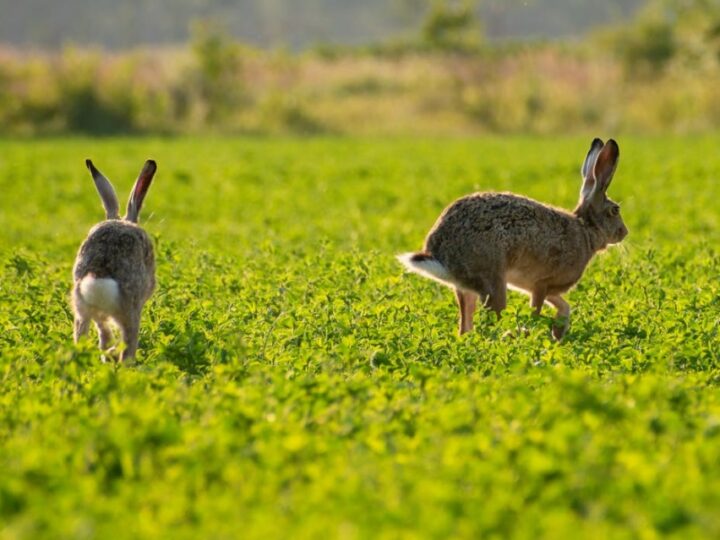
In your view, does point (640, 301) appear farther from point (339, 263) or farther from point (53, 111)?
point (53, 111)

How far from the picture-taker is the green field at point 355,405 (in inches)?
189

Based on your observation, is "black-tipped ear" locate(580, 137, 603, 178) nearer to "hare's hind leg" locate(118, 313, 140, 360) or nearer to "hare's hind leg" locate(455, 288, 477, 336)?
"hare's hind leg" locate(455, 288, 477, 336)

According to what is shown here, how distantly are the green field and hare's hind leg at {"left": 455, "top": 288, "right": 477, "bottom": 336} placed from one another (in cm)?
11

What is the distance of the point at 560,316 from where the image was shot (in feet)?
29.5

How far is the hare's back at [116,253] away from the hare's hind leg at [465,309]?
2.30 meters

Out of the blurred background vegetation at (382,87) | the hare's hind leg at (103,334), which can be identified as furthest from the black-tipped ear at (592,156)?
the blurred background vegetation at (382,87)

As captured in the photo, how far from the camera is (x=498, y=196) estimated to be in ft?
30.8

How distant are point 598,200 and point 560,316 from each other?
1.72 m

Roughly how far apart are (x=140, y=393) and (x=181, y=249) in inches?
251

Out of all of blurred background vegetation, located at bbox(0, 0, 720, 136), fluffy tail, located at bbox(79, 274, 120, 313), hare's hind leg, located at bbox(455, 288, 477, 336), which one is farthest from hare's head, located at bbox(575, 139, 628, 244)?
blurred background vegetation, located at bbox(0, 0, 720, 136)

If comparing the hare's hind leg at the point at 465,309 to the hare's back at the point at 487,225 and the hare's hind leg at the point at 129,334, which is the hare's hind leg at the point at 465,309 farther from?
the hare's hind leg at the point at 129,334

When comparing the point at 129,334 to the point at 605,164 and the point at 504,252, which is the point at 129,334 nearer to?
the point at 504,252

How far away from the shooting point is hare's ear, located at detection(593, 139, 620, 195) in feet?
32.4

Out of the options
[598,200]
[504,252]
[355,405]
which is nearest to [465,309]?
[504,252]
